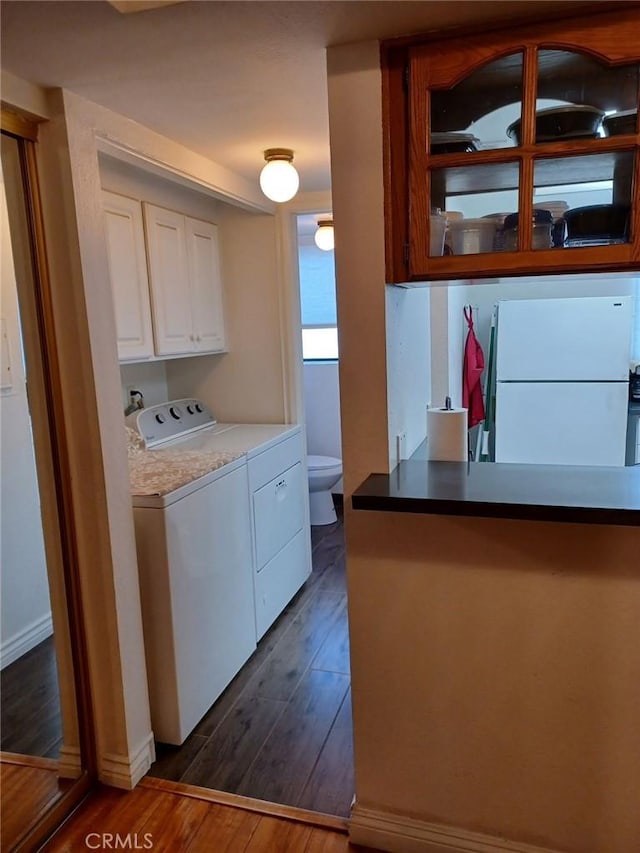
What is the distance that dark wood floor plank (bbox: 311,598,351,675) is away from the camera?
2.57m

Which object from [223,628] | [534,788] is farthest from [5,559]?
[534,788]

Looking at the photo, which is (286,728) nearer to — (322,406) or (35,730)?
(35,730)

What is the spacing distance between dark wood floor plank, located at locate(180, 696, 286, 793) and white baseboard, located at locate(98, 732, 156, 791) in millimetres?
149

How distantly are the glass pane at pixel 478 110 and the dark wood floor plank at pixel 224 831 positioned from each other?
193cm

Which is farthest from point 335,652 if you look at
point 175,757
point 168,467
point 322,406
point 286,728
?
point 322,406

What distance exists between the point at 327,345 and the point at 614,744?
3804mm

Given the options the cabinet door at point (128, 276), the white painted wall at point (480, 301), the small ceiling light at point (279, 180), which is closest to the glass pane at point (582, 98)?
the small ceiling light at point (279, 180)

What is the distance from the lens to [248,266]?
10.3ft

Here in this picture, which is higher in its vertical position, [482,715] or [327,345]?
[327,345]

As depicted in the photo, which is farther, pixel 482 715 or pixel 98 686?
pixel 98 686

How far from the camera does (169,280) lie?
8.80ft

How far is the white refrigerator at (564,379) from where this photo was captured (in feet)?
11.4

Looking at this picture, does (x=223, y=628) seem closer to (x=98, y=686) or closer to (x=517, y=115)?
(x=98, y=686)

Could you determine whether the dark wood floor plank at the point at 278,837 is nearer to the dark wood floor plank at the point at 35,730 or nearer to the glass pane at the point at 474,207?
the dark wood floor plank at the point at 35,730
